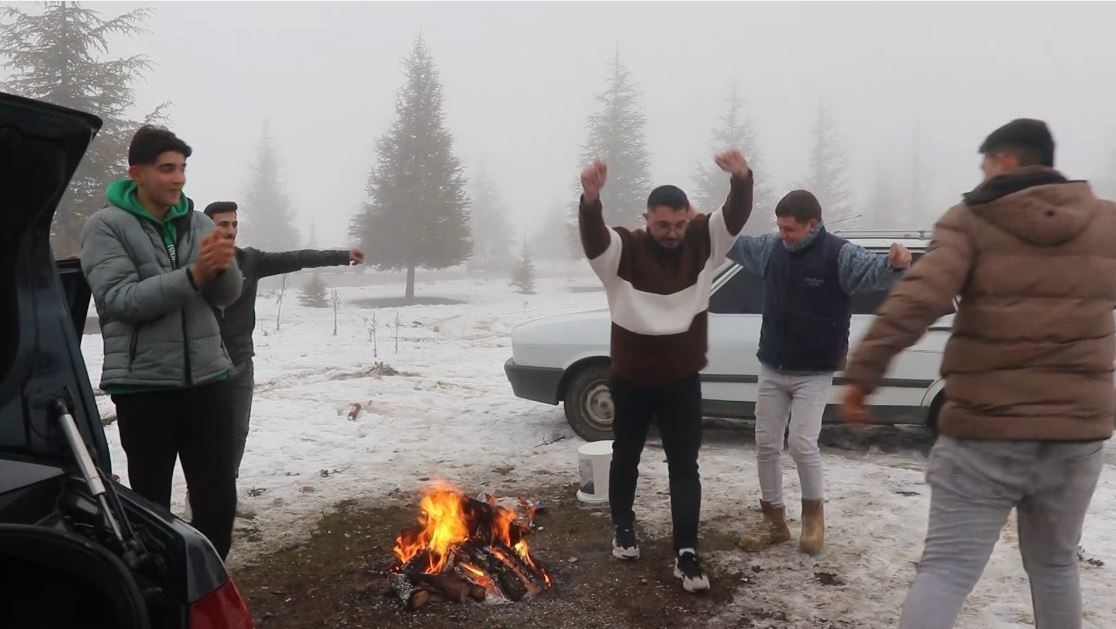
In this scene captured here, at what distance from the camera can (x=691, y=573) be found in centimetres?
405

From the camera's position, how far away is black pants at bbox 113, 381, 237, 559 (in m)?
3.17

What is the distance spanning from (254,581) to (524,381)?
3525mm

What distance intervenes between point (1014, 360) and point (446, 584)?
2.81 metres

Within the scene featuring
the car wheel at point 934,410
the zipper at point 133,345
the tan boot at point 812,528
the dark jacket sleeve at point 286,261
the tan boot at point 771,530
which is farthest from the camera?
Answer: the car wheel at point 934,410

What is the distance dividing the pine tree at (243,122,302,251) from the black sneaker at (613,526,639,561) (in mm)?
56804

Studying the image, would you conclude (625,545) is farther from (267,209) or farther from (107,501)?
(267,209)

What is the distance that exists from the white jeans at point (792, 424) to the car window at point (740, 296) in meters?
2.21

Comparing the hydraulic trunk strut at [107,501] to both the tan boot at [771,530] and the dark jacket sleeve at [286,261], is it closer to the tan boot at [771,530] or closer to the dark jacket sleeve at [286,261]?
the dark jacket sleeve at [286,261]

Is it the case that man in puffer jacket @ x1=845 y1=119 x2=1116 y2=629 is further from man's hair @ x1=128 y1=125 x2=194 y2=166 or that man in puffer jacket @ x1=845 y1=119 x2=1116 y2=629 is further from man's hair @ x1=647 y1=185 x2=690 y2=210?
man's hair @ x1=128 y1=125 x2=194 y2=166

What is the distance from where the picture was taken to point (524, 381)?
7328mm

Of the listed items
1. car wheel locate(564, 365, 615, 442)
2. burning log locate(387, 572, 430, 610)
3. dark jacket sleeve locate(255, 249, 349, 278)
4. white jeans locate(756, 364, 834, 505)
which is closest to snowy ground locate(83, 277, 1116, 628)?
car wheel locate(564, 365, 615, 442)

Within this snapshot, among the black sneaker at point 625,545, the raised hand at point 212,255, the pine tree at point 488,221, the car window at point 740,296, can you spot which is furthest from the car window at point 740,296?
the pine tree at point 488,221

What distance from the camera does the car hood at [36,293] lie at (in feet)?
5.77

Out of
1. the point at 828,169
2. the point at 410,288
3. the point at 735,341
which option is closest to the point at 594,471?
the point at 735,341
